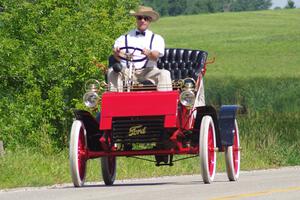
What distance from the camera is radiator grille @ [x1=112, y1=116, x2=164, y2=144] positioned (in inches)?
552

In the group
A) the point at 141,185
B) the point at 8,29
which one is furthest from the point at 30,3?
the point at 141,185

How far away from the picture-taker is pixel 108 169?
15.3m

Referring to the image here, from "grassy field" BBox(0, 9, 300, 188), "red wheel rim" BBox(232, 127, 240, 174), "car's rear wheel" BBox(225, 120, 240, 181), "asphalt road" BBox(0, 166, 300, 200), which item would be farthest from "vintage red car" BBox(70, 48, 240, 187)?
"grassy field" BBox(0, 9, 300, 188)

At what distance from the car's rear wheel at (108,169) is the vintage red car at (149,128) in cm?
60

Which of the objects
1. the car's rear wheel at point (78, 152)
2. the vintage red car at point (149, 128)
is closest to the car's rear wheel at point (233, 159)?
the vintage red car at point (149, 128)

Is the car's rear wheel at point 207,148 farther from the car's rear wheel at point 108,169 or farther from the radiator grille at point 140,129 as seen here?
the car's rear wheel at point 108,169

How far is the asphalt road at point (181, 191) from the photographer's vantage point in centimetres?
1201

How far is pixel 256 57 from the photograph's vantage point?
8038cm

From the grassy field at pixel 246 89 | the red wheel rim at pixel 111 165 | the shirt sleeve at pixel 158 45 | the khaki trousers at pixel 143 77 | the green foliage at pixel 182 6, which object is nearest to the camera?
the khaki trousers at pixel 143 77

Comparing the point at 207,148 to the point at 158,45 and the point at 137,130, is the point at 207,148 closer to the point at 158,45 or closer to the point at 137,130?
the point at 137,130

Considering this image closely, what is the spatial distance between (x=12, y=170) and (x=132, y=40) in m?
2.88

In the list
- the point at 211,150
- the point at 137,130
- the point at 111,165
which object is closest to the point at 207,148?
the point at 211,150

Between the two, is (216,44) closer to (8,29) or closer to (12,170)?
(8,29)

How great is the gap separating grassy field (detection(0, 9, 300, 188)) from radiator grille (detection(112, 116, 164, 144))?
5.82ft
